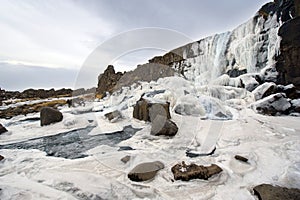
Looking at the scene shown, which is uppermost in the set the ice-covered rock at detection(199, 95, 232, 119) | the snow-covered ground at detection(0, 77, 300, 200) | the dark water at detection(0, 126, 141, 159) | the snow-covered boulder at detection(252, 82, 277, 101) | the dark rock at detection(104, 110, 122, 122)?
the snow-covered boulder at detection(252, 82, 277, 101)

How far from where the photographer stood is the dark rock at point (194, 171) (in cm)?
216

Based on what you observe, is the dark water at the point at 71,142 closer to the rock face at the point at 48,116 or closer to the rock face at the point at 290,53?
the rock face at the point at 48,116

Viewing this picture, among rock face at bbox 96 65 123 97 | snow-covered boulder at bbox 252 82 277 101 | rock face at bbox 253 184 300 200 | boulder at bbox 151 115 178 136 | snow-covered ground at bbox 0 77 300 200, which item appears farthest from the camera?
rock face at bbox 96 65 123 97

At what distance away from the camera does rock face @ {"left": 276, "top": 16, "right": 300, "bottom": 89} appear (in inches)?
282

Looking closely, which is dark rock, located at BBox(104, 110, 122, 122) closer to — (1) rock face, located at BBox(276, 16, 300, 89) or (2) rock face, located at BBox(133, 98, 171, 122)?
(2) rock face, located at BBox(133, 98, 171, 122)

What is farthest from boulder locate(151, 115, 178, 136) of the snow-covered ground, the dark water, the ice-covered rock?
the ice-covered rock

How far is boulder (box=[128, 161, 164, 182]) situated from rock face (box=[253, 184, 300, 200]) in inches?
42.0

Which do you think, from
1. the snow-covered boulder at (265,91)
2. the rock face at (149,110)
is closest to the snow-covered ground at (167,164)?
the rock face at (149,110)

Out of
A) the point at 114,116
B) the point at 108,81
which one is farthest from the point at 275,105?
the point at 108,81

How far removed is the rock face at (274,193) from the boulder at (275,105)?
4339 millimetres

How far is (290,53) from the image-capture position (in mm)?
7426

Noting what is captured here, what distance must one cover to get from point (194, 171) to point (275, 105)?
4726 mm

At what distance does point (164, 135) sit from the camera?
153 inches

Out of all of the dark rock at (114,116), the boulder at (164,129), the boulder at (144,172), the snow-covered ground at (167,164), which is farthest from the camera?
the dark rock at (114,116)
